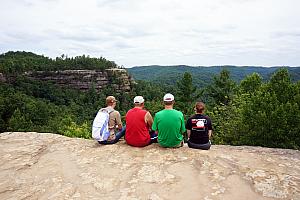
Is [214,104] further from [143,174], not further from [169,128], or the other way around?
[143,174]

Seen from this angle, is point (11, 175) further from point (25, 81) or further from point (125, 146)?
point (25, 81)

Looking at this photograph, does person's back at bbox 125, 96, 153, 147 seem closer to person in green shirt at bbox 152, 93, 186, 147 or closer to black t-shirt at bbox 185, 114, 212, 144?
person in green shirt at bbox 152, 93, 186, 147

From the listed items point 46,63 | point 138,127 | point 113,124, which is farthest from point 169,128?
point 46,63

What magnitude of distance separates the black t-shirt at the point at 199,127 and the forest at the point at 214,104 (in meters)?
12.6

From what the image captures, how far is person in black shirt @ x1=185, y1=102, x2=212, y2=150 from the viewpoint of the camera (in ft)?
20.6

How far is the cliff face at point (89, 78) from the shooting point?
94.8 m

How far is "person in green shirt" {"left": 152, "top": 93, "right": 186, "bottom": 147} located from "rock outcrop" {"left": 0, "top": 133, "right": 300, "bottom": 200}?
18 cm

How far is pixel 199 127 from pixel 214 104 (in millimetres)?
32188

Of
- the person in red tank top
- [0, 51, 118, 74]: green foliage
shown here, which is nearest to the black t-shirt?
the person in red tank top

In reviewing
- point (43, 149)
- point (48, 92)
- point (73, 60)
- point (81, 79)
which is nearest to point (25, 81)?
point (48, 92)

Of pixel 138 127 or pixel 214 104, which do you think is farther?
pixel 214 104

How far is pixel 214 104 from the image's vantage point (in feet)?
124

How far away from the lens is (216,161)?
5.42 m

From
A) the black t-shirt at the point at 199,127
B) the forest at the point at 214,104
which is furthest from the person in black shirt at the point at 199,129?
the forest at the point at 214,104
